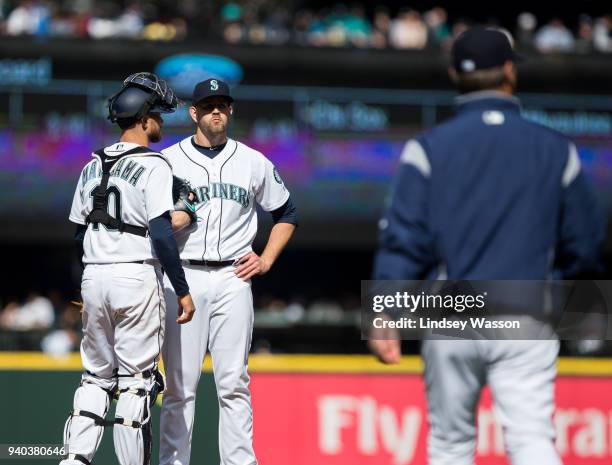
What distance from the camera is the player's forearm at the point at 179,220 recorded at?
16.1 feet

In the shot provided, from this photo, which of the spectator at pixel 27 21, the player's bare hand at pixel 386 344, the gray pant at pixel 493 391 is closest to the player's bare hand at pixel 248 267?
the player's bare hand at pixel 386 344

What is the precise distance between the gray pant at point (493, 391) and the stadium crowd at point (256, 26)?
12746mm

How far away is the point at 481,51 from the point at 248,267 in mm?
1929

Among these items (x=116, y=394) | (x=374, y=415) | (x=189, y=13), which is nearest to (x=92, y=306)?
(x=116, y=394)

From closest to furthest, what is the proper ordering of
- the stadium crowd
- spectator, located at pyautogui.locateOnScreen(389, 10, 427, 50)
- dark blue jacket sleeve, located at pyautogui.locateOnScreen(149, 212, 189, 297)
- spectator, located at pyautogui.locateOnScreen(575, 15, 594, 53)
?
dark blue jacket sleeve, located at pyautogui.locateOnScreen(149, 212, 189, 297) → the stadium crowd → spectator, located at pyautogui.locateOnScreen(575, 15, 594, 53) → spectator, located at pyautogui.locateOnScreen(389, 10, 427, 50)

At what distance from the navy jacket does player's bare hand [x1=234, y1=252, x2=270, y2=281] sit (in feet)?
5.45

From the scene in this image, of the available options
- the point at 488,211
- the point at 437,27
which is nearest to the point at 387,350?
the point at 488,211

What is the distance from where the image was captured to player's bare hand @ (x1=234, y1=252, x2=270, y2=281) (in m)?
5.04

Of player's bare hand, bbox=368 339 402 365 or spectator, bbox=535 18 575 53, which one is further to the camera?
spectator, bbox=535 18 575 53

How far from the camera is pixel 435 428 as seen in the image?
11.2ft

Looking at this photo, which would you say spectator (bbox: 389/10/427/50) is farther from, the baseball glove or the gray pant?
the gray pant

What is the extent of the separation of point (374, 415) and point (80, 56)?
10171 mm

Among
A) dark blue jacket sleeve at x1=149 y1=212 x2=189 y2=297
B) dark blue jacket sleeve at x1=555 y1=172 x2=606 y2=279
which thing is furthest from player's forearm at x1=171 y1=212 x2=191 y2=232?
dark blue jacket sleeve at x1=555 y1=172 x2=606 y2=279
